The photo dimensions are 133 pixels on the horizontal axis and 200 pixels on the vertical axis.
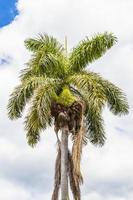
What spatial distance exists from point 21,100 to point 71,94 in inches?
106

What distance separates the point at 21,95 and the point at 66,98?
8.17 feet

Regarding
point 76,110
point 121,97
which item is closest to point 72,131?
point 76,110

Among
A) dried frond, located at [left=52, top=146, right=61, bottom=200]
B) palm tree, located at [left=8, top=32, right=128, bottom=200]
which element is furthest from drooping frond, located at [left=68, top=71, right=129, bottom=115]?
dried frond, located at [left=52, top=146, right=61, bottom=200]

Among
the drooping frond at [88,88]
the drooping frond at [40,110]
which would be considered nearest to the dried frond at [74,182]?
the drooping frond at [40,110]

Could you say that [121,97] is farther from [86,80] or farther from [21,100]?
[21,100]

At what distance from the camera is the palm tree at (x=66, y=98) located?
40031 millimetres

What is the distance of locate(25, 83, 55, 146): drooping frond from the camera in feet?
131

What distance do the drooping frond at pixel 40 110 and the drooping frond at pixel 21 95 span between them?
447mm

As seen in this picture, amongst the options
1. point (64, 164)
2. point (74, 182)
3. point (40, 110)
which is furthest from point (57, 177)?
point (40, 110)

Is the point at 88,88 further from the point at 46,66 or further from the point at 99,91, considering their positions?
the point at 46,66

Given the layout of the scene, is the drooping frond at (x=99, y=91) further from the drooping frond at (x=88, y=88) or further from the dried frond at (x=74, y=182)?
the dried frond at (x=74, y=182)

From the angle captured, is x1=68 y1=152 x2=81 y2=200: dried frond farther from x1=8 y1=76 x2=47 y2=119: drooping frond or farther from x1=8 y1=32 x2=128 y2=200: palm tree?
x1=8 y1=76 x2=47 y2=119: drooping frond

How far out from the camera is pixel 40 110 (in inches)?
1565

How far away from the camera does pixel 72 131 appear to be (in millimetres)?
40781
